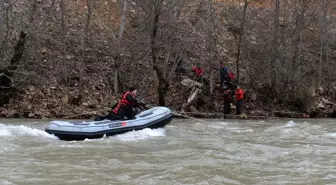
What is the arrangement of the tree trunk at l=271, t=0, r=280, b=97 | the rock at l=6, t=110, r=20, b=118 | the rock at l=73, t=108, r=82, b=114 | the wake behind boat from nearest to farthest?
the wake behind boat, the rock at l=6, t=110, r=20, b=118, the rock at l=73, t=108, r=82, b=114, the tree trunk at l=271, t=0, r=280, b=97

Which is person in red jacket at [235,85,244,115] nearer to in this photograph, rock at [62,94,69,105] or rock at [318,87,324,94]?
rock at [318,87,324,94]

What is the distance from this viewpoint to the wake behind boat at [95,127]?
38.0ft

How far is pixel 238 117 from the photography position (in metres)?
18.9

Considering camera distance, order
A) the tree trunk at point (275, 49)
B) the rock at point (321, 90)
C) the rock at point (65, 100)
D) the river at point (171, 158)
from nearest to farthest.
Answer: the river at point (171, 158)
the rock at point (65, 100)
the tree trunk at point (275, 49)
the rock at point (321, 90)

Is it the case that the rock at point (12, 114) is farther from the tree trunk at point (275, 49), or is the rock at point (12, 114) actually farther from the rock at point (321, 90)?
the rock at point (321, 90)

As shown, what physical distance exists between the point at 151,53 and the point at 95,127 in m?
8.02

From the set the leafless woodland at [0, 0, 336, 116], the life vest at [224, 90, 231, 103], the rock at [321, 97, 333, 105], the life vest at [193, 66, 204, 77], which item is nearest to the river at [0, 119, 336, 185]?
the life vest at [224, 90, 231, 103]

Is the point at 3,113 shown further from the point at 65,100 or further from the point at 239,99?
the point at 239,99

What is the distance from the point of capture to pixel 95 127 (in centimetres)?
1173

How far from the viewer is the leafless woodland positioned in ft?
60.1

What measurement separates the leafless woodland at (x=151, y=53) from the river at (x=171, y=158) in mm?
5984

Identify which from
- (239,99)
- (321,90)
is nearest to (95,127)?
(239,99)

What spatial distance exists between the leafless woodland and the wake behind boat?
5.86 metres

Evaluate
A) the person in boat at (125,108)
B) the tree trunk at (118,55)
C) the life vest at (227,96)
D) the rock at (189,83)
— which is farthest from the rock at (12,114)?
the life vest at (227,96)
